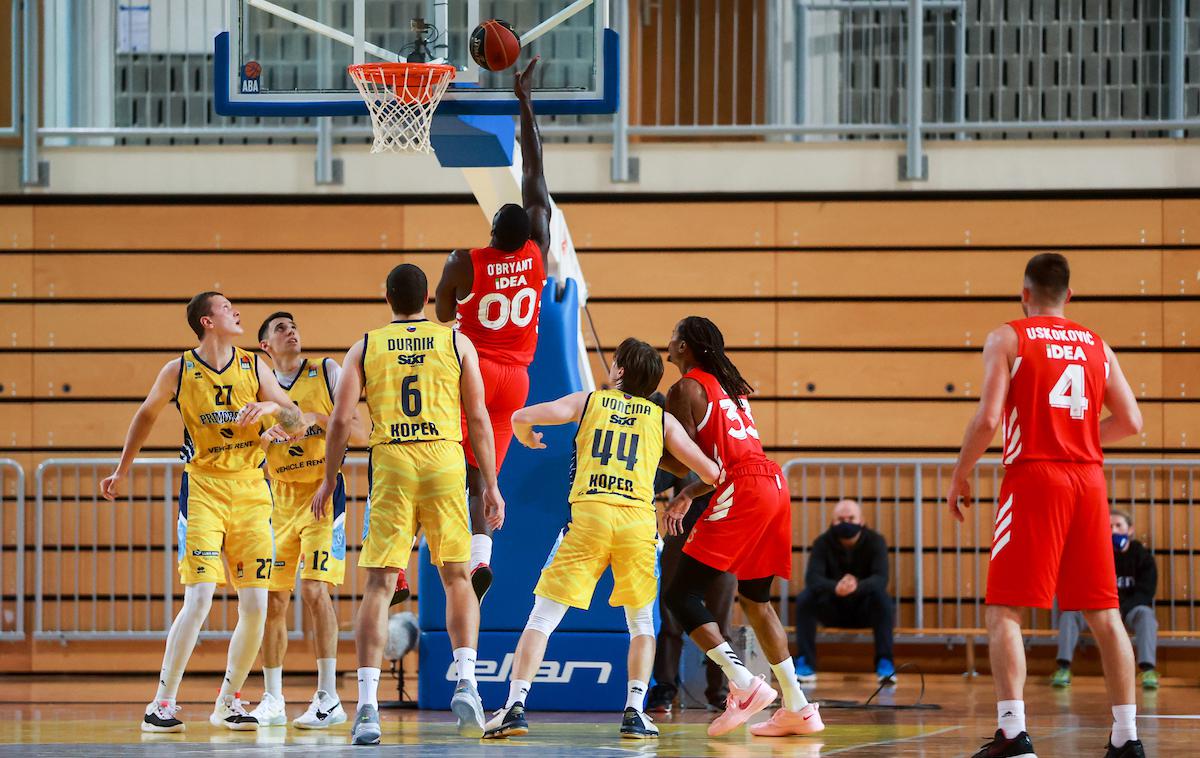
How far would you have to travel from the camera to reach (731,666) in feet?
20.1

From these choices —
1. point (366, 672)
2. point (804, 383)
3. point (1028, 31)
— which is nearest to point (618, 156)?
point (804, 383)

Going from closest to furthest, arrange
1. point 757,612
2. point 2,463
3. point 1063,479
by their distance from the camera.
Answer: point 1063,479 → point 757,612 → point 2,463

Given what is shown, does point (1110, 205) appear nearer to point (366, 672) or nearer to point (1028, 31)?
point (1028, 31)

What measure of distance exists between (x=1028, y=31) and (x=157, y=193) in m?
7.03

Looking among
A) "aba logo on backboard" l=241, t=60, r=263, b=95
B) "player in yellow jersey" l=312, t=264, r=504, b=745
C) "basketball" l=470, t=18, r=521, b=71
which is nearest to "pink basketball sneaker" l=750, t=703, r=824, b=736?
"player in yellow jersey" l=312, t=264, r=504, b=745

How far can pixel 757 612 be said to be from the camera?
6234 mm

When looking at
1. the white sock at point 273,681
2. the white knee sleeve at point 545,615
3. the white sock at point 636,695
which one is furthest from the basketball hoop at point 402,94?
the white sock at point 636,695

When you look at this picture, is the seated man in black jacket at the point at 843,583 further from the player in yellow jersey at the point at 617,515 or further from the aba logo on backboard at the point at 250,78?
the aba logo on backboard at the point at 250,78

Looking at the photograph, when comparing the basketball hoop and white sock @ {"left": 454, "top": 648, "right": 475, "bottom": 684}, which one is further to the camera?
the basketball hoop

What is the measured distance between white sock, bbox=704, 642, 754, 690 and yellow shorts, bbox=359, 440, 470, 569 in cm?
122

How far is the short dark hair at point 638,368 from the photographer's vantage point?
606cm

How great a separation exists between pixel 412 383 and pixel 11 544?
21.6ft

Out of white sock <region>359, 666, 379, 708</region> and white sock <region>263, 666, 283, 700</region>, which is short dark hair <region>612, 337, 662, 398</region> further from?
white sock <region>263, 666, 283, 700</region>

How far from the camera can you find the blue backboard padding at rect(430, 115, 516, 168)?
6824 millimetres
